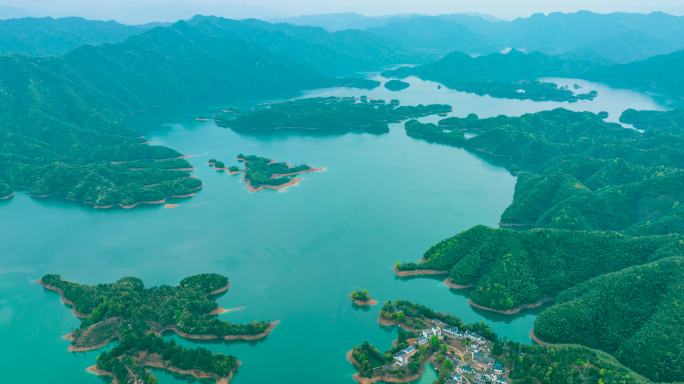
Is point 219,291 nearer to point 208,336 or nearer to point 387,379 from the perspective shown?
point 208,336

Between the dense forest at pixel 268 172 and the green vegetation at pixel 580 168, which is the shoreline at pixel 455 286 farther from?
the dense forest at pixel 268 172

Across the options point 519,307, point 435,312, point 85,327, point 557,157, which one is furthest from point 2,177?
point 557,157

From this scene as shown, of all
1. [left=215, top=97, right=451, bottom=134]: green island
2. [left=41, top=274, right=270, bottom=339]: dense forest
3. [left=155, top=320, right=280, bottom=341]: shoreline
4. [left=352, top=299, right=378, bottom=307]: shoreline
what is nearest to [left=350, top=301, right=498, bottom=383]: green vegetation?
[left=352, top=299, right=378, bottom=307]: shoreline

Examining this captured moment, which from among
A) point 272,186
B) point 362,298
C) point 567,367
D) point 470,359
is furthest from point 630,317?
point 272,186

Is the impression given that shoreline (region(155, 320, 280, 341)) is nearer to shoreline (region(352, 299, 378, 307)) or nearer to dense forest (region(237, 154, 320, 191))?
shoreline (region(352, 299, 378, 307))

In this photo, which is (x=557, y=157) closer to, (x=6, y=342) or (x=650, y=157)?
(x=650, y=157)

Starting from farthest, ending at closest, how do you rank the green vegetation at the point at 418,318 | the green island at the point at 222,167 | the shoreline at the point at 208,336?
the green island at the point at 222,167
the shoreline at the point at 208,336
the green vegetation at the point at 418,318

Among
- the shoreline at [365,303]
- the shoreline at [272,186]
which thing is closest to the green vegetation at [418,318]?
the shoreline at [365,303]
